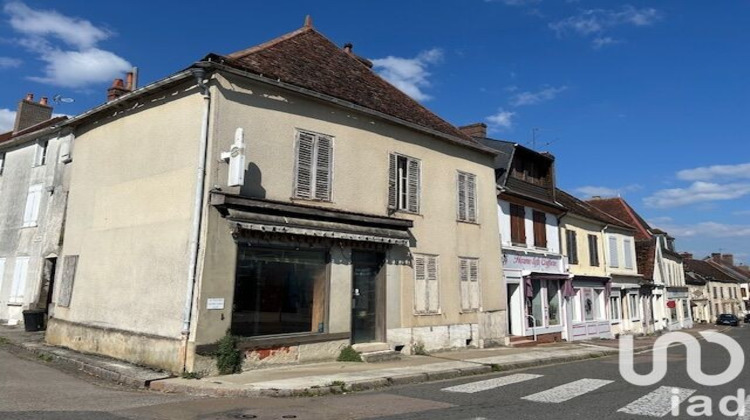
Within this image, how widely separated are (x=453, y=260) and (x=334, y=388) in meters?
6.96

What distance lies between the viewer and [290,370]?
32.0ft

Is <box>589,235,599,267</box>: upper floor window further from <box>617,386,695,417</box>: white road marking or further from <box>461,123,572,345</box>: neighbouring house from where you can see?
<box>617,386,695,417</box>: white road marking

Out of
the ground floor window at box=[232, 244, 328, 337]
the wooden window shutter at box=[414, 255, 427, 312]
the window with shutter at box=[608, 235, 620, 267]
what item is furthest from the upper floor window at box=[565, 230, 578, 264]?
the ground floor window at box=[232, 244, 328, 337]

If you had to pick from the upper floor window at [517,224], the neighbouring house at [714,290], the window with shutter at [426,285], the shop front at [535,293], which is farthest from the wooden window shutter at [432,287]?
the neighbouring house at [714,290]

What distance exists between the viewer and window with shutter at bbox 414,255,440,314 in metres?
13.1

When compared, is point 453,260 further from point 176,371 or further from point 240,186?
point 176,371

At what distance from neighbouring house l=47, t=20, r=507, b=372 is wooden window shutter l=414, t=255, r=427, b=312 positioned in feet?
0.16

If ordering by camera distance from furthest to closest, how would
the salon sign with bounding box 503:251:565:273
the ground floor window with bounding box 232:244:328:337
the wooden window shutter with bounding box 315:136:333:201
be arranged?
the salon sign with bounding box 503:251:565:273
the wooden window shutter with bounding box 315:136:333:201
the ground floor window with bounding box 232:244:328:337

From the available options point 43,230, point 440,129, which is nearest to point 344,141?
point 440,129

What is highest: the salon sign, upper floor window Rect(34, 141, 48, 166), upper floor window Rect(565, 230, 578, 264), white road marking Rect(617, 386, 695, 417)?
upper floor window Rect(34, 141, 48, 166)

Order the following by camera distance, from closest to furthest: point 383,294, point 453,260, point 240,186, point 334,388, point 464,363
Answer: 1. point 334,388
2. point 240,186
3. point 464,363
4. point 383,294
5. point 453,260

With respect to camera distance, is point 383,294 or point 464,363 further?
point 383,294

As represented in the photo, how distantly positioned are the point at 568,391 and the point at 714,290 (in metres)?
57.5

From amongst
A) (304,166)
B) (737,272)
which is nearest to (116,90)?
(304,166)
